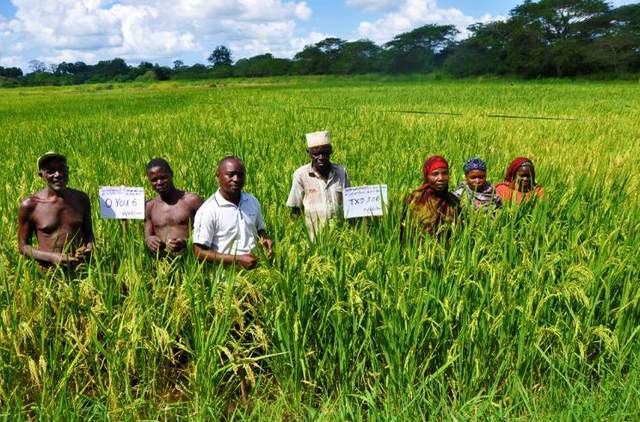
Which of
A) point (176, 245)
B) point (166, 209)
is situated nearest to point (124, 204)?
point (166, 209)

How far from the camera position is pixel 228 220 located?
2.88 meters

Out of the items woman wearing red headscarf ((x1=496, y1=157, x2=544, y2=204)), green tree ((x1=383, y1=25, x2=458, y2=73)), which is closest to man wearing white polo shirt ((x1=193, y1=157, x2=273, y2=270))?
woman wearing red headscarf ((x1=496, y1=157, x2=544, y2=204))

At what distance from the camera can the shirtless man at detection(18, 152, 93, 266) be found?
2746 millimetres

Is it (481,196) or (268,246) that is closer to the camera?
(268,246)

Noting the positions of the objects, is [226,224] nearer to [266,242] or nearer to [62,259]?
[266,242]

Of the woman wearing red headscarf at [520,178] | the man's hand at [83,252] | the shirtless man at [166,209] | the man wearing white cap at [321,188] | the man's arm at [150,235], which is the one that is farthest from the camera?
the woman wearing red headscarf at [520,178]

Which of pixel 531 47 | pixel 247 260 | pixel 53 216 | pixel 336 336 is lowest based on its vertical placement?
pixel 336 336

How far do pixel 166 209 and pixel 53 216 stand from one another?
615 mm

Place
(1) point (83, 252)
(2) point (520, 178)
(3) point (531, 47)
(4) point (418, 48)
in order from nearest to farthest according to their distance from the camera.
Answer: (1) point (83, 252) → (2) point (520, 178) → (3) point (531, 47) → (4) point (418, 48)

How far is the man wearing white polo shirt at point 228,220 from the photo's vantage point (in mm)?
2785

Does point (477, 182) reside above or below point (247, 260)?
above

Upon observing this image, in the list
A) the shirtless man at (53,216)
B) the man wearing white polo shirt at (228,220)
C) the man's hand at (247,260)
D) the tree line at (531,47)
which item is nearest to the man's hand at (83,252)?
the shirtless man at (53,216)

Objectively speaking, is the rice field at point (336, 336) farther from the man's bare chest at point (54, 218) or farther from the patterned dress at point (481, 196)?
the patterned dress at point (481, 196)

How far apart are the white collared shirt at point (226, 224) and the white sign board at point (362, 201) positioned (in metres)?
0.57
